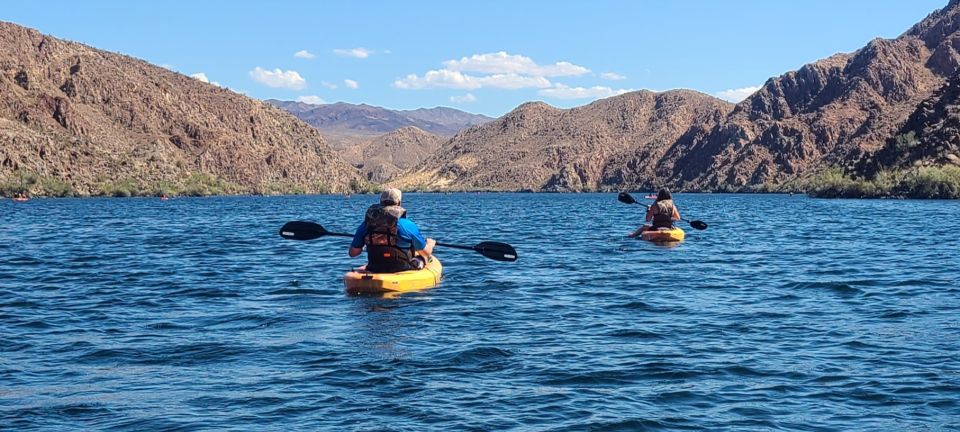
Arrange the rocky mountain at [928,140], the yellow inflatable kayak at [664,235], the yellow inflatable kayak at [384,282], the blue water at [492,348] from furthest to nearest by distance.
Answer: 1. the rocky mountain at [928,140]
2. the yellow inflatable kayak at [664,235]
3. the yellow inflatable kayak at [384,282]
4. the blue water at [492,348]

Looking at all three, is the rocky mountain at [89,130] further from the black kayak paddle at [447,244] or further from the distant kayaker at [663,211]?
the black kayak paddle at [447,244]

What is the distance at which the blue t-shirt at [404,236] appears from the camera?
1820 centimetres

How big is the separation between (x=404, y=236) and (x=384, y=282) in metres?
0.90

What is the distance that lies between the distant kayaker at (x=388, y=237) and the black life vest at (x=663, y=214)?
1462cm

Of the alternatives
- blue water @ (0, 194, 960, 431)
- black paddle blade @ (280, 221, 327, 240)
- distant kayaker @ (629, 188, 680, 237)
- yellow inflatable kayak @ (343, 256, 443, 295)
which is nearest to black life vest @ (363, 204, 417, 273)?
yellow inflatable kayak @ (343, 256, 443, 295)

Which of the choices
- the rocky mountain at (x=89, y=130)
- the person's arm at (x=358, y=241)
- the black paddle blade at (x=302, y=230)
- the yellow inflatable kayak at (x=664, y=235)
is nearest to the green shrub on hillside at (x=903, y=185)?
the yellow inflatable kayak at (x=664, y=235)

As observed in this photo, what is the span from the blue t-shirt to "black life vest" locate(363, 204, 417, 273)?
0.06 metres

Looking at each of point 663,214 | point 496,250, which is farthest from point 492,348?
point 663,214

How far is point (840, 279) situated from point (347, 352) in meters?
12.7

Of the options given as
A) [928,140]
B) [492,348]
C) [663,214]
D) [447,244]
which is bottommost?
[492,348]

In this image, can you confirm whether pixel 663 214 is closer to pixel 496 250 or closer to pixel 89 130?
pixel 496 250

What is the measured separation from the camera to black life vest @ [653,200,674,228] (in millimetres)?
31969

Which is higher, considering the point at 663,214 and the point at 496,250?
the point at 663,214

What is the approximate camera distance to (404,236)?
18.4 meters
